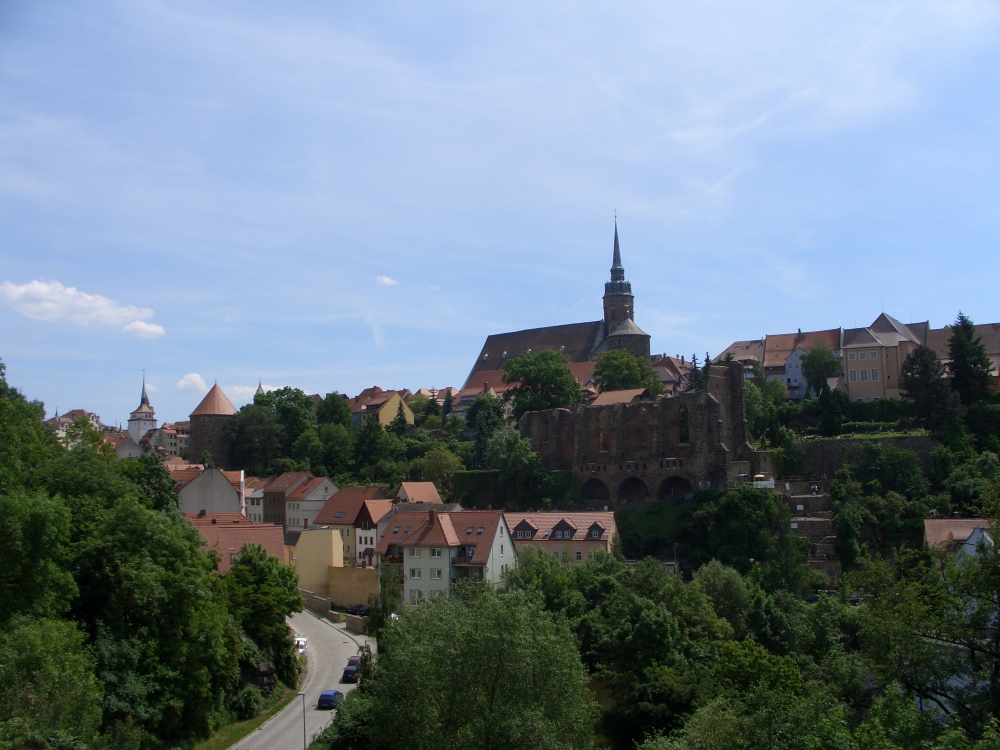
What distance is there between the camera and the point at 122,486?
114ft

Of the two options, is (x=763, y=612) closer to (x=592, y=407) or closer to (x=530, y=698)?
(x=530, y=698)

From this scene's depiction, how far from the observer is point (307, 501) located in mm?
77812

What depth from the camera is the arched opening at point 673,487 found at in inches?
2640

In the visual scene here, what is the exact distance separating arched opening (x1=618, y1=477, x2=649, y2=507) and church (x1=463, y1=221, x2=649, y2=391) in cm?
4701

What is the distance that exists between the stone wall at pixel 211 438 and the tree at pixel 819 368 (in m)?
55.7

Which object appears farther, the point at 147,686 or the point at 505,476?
the point at 505,476

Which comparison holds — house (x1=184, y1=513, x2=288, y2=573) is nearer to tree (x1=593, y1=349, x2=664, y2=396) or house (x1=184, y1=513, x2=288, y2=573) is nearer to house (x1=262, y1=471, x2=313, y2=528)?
house (x1=262, y1=471, x2=313, y2=528)

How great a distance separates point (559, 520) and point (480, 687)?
3191 cm

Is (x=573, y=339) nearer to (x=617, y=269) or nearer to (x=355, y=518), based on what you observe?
(x=617, y=269)

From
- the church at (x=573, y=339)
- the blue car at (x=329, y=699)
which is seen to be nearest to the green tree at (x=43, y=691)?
the blue car at (x=329, y=699)

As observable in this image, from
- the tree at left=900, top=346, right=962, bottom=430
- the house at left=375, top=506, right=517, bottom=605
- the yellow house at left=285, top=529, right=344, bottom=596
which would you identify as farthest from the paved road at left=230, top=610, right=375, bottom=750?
the tree at left=900, top=346, right=962, bottom=430

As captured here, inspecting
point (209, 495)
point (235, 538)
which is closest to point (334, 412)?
point (209, 495)

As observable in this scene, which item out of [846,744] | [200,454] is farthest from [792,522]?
[200,454]

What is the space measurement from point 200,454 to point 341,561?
47282mm
